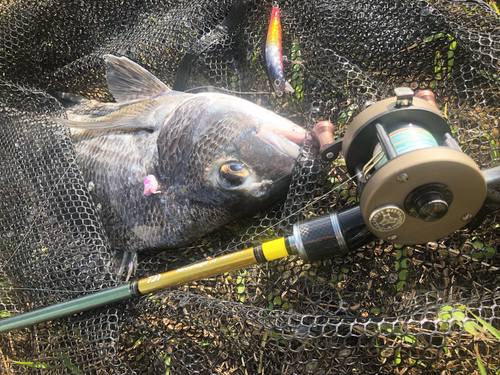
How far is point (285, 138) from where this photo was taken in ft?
6.73

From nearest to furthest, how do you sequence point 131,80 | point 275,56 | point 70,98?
point 275,56 → point 131,80 → point 70,98

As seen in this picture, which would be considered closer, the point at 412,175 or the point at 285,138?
the point at 412,175

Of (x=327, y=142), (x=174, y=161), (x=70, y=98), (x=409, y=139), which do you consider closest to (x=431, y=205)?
(x=409, y=139)

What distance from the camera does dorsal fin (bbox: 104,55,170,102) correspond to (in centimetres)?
269

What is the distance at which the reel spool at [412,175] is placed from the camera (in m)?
1.13

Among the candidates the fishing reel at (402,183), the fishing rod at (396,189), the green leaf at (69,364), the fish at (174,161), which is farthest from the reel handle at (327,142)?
the green leaf at (69,364)

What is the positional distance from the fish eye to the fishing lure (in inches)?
28.9

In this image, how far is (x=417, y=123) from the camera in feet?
4.34

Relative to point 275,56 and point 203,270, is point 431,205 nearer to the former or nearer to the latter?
point 203,270

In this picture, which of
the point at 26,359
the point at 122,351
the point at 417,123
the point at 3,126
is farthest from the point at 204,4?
the point at 26,359

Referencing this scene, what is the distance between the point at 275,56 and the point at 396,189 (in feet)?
5.37

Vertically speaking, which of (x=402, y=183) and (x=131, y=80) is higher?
(x=402, y=183)

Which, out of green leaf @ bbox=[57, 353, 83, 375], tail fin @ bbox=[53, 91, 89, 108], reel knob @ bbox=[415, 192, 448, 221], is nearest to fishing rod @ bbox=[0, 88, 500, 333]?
reel knob @ bbox=[415, 192, 448, 221]

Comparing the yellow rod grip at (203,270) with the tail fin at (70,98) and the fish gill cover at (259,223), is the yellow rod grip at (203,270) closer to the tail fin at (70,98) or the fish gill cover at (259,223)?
the fish gill cover at (259,223)
